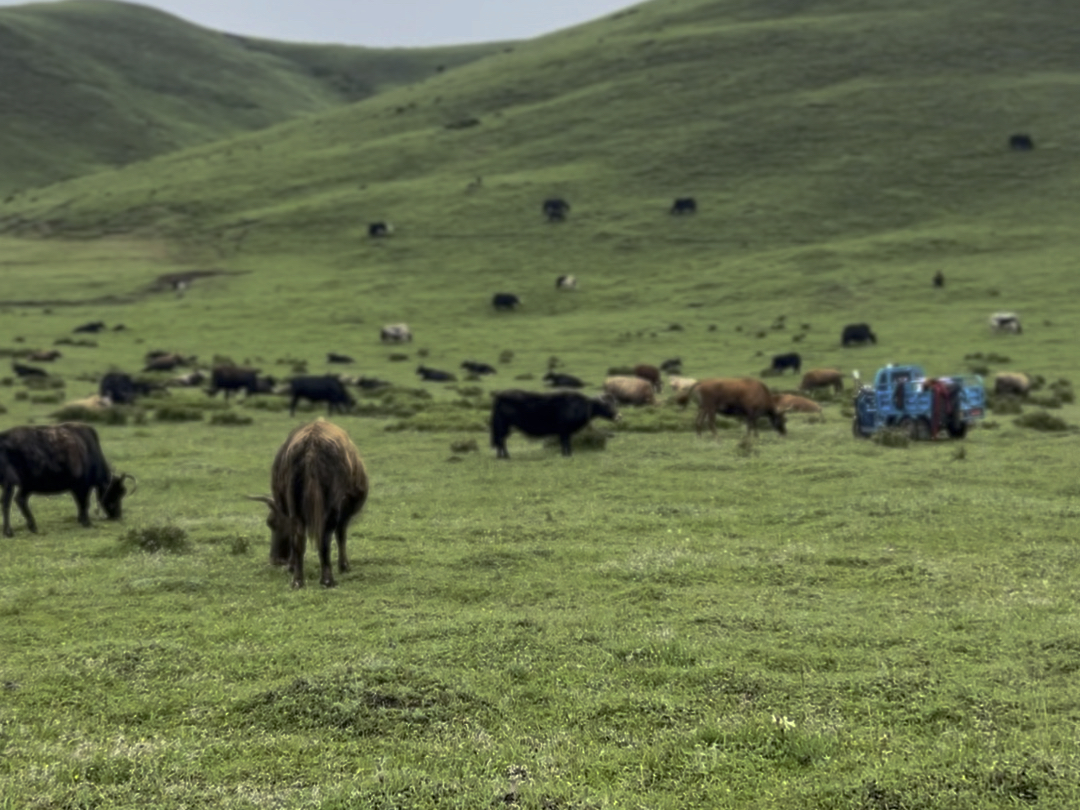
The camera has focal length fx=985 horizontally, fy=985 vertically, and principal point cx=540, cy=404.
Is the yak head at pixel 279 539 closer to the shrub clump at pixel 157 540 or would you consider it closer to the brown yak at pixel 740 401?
the shrub clump at pixel 157 540

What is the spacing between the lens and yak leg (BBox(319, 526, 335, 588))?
11805 mm

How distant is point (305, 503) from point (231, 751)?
4789 millimetres

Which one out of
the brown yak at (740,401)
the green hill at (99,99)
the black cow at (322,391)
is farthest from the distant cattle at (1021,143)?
the green hill at (99,99)

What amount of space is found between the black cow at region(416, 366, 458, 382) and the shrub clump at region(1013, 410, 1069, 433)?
2310 cm

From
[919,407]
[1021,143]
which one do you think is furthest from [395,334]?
[1021,143]

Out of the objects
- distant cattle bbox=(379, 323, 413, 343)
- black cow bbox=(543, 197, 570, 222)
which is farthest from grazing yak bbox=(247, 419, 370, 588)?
black cow bbox=(543, 197, 570, 222)

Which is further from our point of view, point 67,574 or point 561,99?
point 561,99

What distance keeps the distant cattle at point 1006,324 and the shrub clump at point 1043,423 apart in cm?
2432

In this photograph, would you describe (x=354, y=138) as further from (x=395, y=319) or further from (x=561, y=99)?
(x=395, y=319)

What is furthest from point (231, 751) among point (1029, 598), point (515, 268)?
point (515, 268)

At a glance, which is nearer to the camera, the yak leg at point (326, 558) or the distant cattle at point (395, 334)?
the yak leg at point (326, 558)

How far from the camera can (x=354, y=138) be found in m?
113

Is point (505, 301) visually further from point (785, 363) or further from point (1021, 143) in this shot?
point (1021, 143)

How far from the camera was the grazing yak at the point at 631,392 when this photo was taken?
3431 centimetres
